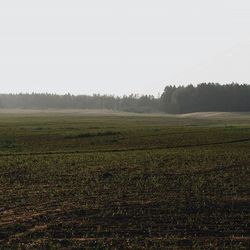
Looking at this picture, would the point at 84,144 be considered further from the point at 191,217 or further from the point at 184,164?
the point at 191,217

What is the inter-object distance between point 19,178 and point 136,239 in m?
17.7

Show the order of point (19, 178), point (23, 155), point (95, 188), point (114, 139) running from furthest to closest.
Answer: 1. point (114, 139)
2. point (23, 155)
3. point (19, 178)
4. point (95, 188)

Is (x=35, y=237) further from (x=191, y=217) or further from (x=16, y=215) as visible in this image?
(x=191, y=217)

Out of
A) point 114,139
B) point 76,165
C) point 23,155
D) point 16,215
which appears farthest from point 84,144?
point 16,215

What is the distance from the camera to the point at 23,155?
50.5 metres

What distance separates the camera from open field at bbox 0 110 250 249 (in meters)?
20.9

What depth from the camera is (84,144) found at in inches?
2495

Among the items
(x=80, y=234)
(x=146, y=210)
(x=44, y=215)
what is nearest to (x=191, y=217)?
(x=146, y=210)

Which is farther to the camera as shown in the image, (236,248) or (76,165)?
(76,165)

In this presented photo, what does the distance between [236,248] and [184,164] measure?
22225mm

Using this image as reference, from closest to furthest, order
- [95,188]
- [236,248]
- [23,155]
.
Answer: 1. [236,248]
2. [95,188]
3. [23,155]

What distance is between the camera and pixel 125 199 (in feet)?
91.7

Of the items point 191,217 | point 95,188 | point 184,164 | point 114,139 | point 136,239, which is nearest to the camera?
point 136,239

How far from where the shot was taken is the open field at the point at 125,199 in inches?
824
